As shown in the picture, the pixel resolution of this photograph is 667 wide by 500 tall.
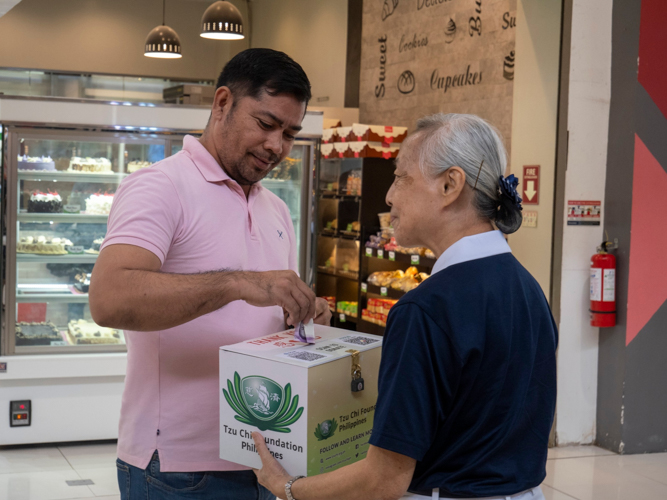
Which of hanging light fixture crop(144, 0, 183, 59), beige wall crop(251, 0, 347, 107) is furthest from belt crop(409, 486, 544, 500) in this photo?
beige wall crop(251, 0, 347, 107)

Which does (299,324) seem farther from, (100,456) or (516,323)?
(100,456)

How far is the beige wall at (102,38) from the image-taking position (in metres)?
10.4

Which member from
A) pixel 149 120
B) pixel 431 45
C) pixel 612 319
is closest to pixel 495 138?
pixel 149 120

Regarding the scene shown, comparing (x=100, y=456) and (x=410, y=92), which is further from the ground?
(x=410, y=92)

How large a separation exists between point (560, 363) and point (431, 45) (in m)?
3.42

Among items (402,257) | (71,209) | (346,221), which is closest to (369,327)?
(402,257)

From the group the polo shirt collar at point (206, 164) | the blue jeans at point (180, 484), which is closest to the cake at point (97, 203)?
the polo shirt collar at point (206, 164)

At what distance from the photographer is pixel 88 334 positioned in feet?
15.5

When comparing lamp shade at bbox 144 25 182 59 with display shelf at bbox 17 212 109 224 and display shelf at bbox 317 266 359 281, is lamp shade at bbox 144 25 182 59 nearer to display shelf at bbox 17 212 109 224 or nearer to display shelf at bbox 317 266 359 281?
display shelf at bbox 317 266 359 281

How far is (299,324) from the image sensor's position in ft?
4.92

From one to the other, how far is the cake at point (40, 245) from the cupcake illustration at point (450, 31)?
391 cm

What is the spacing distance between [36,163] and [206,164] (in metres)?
3.20

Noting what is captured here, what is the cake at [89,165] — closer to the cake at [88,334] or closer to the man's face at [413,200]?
the cake at [88,334]

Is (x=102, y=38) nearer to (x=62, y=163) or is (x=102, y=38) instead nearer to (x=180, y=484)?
(x=62, y=163)
